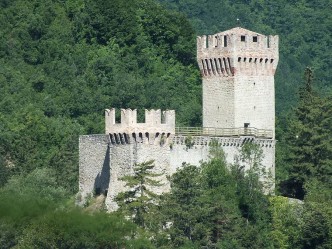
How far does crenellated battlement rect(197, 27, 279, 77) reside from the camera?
96000 mm

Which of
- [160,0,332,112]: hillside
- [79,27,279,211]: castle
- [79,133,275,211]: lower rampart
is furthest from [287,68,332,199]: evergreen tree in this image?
[160,0,332,112]: hillside

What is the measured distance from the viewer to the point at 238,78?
9606 centimetres

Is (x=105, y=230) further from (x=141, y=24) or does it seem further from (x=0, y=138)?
(x=141, y=24)

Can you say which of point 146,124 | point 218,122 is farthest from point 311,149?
point 146,124

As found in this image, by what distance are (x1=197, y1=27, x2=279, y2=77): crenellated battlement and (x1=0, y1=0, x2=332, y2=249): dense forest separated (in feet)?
10.7

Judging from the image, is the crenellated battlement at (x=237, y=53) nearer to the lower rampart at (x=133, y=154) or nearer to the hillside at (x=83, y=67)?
the lower rampart at (x=133, y=154)

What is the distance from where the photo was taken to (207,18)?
16000cm

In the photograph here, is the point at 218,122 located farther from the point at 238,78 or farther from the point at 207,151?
the point at 207,151

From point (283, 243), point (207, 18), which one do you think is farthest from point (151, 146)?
point (207, 18)

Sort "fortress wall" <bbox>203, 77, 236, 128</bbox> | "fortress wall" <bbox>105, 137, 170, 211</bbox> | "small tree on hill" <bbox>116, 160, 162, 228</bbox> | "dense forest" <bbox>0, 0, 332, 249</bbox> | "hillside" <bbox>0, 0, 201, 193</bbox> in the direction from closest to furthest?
"small tree on hill" <bbox>116, 160, 162, 228</bbox>
"dense forest" <bbox>0, 0, 332, 249</bbox>
"fortress wall" <bbox>105, 137, 170, 211</bbox>
"fortress wall" <bbox>203, 77, 236, 128</bbox>
"hillside" <bbox>0, 0, 201, 193</bbox>

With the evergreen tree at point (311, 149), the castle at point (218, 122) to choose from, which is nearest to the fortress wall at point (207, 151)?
the castle at point (218, 122)

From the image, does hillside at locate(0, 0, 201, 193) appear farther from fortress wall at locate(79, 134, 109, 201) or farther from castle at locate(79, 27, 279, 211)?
castle at locate(79, 27, 279, 211)

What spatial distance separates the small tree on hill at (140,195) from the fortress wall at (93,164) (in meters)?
3.14

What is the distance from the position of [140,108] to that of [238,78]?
20.6m
